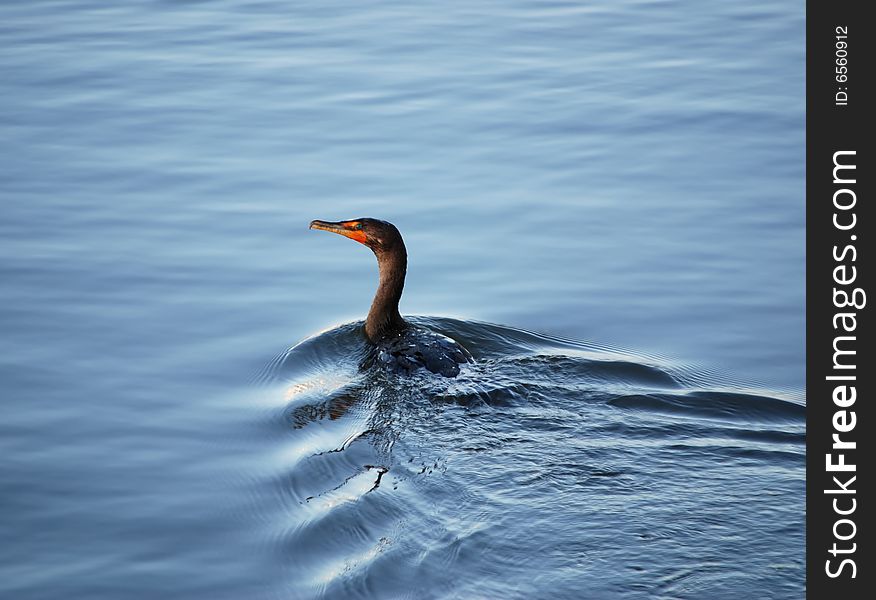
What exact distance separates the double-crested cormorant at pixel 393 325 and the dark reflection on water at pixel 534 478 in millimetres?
150

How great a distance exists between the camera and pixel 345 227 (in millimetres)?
9953

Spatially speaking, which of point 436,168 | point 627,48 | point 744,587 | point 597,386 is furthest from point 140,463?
point 627,48

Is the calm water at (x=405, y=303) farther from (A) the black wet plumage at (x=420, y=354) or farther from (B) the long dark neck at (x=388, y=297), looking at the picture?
(B) the long dark neck at (x=388, y=297)

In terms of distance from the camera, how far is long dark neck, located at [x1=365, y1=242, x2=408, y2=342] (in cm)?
959

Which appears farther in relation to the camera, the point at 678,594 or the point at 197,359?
the point at 197,359

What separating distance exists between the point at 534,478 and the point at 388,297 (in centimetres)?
296

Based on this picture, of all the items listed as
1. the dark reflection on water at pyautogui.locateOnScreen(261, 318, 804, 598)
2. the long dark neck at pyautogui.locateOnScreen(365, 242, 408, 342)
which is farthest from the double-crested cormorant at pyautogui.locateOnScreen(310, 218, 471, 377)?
the dark reflection on water at pyautogui.locateOnScreen(261, 318, 804, 598)

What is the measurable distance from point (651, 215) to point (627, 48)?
523 centimetres

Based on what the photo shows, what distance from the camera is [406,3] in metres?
18.5

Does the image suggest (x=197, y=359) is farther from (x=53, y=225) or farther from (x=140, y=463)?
(x=53, y=225)

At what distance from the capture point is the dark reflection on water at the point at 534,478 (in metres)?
6.19

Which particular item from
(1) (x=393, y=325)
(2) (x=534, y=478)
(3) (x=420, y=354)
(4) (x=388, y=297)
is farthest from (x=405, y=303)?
(2) (x=534, y=478)

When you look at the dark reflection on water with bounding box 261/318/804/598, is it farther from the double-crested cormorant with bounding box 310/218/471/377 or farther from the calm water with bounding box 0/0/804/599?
the double-crested cormorant with bounding box 310/218/471/377
